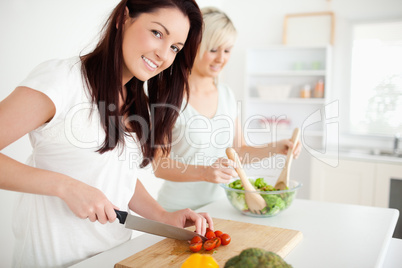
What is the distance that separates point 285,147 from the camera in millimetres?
1846

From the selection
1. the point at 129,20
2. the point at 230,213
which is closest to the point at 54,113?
the point at 129,20

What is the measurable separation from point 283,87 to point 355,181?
1.22 m

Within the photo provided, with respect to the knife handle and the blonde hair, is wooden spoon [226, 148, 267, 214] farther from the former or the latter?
the blonde hair

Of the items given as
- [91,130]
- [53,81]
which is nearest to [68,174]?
[91,130]

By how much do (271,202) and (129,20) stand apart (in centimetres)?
85

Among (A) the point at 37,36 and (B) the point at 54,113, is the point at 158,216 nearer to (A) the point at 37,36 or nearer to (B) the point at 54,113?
(B) the point at 54,113

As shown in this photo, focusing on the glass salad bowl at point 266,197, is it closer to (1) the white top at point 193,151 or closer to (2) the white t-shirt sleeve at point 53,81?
(1) the white top at point 193,151

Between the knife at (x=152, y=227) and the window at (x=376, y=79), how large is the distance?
331 centimetres

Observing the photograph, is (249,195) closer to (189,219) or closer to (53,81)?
(189,219)

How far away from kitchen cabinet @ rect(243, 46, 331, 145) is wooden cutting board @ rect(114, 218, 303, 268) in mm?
2826

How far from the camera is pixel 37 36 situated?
224 cm

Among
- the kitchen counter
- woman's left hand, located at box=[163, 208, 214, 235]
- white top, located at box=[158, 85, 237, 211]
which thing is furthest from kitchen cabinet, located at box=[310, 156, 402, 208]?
woman's left hand, located at box=[163, 208, 214, 235]

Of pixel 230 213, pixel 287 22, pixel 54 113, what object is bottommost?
pixel 230 213

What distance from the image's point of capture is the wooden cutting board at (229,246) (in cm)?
105
